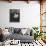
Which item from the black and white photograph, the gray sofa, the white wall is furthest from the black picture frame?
the gray sofa

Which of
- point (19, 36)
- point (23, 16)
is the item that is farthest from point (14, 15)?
point (19, 36)

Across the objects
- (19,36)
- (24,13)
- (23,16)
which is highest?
(24,13)

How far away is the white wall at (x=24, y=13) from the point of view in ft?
15.4

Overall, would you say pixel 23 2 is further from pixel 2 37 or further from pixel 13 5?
pixel 2 37

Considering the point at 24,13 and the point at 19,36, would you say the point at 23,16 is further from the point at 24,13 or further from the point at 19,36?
the point at 19,36

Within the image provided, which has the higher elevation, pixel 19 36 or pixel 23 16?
pixel 23 16

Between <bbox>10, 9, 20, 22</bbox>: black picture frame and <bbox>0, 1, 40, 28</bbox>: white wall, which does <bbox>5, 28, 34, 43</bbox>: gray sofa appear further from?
<bbox>10, 9, 20, 22</bbox>: black picture frame

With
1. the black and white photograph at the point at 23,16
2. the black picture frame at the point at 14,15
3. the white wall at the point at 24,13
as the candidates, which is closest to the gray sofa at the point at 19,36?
the black and white photograph at the point at 23,16

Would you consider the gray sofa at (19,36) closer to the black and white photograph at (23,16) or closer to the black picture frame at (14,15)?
the black and white photograph at (23,16)

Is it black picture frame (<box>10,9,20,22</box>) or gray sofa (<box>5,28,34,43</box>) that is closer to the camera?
gray sofa (<box>5,28,34,43</box>)

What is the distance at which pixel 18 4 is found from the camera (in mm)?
4727

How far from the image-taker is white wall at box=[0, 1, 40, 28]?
15.4ft

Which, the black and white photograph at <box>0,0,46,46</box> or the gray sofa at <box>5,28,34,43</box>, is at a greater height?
the black and white photograph at <box>0,0,46,46</box>

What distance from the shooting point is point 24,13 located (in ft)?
15.5
